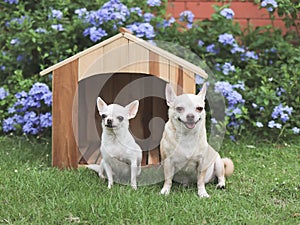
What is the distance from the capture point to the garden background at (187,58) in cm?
462

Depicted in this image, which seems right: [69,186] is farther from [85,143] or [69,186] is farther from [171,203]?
[85,143]

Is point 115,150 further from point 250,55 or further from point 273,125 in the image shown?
point 250,55

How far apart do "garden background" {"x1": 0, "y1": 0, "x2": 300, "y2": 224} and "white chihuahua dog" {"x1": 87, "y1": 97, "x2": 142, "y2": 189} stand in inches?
27.1

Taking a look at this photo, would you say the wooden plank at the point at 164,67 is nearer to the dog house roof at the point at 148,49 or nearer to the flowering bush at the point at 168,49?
the dog house roof at the point at 148,49

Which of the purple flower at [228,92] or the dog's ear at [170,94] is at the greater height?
the dog's ear at [170,94]

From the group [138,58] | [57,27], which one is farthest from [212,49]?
[138,58]

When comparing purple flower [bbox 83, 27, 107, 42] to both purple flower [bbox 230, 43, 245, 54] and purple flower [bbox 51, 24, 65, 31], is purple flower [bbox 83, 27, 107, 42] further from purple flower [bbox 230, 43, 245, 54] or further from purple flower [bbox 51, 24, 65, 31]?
purple flower [bbox 230, 43, 245, 54]

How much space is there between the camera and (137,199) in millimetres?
3111

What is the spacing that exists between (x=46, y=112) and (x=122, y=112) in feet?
5.32

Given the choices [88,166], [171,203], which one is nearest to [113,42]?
[88,166]

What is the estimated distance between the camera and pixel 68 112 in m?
3.88

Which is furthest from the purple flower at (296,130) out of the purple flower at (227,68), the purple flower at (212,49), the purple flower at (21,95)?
the purple flower at (21,95)

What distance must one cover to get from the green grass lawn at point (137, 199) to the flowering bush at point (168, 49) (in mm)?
728

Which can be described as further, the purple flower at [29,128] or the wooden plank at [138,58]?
the purple flower at [29,128]
